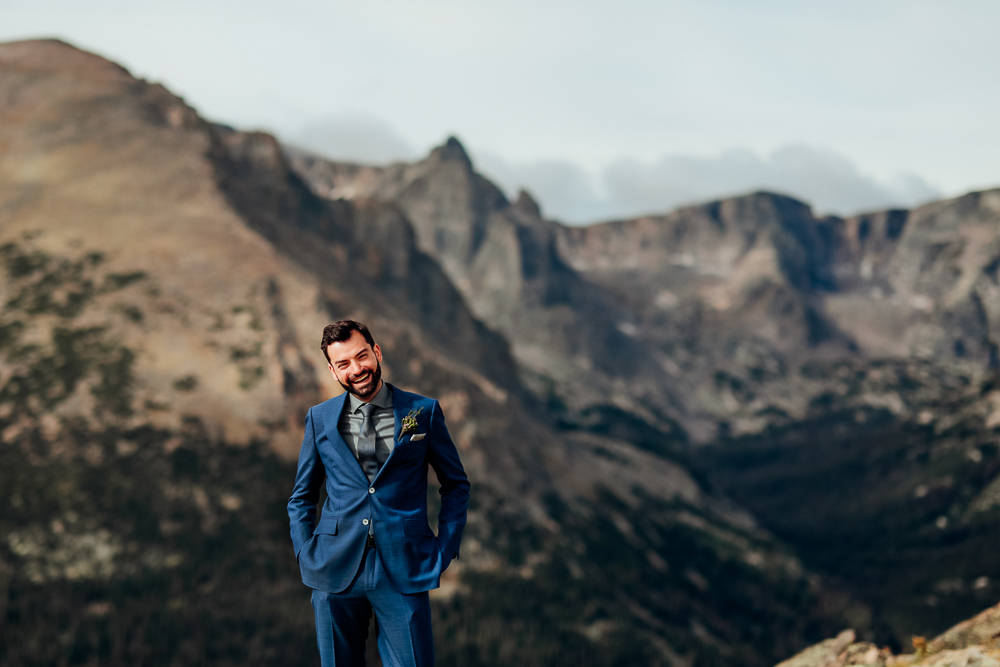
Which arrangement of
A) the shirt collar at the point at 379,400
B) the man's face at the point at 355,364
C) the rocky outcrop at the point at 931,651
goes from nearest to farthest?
the man's face at the point at 355,364, the shirt collar at the point at 379,400, the rocky outcrop at the point at 931,651

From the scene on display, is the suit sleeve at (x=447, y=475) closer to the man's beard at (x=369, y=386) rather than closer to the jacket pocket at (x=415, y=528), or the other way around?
the jacket pocket at (x=415, y=528)

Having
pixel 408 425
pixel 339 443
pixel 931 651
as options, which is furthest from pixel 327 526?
pixel 931 651

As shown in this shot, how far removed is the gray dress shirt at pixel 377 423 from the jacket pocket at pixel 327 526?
3.56ft

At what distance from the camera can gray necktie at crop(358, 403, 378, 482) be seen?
12.8m

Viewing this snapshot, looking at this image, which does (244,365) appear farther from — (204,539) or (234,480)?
(204,539)

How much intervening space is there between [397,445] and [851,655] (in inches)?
575

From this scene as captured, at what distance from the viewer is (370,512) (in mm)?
12531

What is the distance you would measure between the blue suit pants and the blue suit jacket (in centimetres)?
18

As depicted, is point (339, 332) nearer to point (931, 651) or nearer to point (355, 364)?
point (355, 364)

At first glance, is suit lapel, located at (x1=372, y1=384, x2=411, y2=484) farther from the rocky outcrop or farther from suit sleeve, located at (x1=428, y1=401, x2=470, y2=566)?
the rocky outcrop

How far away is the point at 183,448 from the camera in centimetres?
17588

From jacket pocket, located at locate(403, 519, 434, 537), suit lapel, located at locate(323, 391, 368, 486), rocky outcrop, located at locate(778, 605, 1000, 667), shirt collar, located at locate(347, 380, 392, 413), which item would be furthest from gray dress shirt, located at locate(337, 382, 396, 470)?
rocky outcrop, located at locate(778, 605, 1000, 667)

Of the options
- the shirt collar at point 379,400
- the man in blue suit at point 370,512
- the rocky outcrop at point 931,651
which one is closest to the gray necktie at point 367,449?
the man in blue suit at point 370,512

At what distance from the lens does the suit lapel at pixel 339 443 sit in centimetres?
1270
